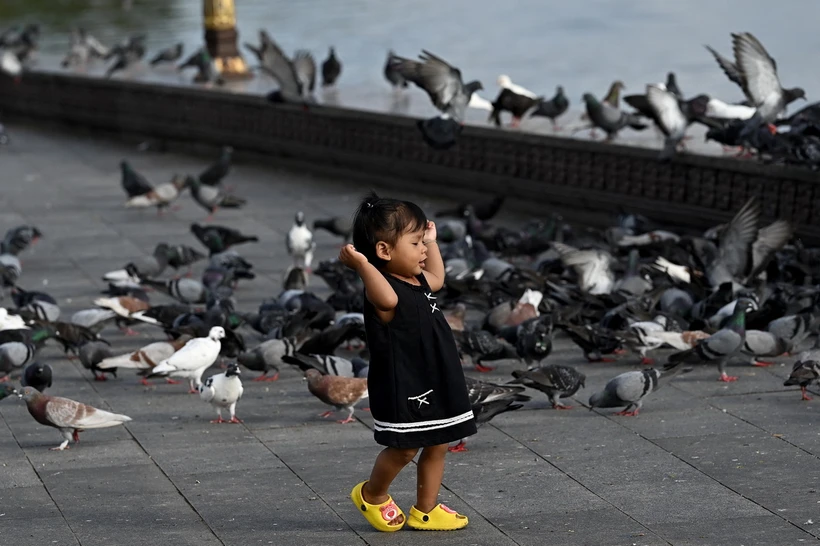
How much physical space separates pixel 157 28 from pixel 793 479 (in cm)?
2717

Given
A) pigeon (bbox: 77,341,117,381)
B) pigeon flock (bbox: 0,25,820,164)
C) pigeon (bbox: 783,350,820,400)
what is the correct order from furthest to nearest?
pigeon flock (bbox: 0,25,820,164)
pigeon (bbox: 77,341,117,381)
pigeon (bbox: 783,350,820,400)

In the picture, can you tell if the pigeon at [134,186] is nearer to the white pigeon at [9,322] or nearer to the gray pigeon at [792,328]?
the white pigeon at [9,322]

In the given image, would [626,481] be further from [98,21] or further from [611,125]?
[98,21]

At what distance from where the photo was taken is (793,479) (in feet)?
16.5

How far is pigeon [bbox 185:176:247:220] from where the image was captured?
465 inches

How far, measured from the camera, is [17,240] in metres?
9.94

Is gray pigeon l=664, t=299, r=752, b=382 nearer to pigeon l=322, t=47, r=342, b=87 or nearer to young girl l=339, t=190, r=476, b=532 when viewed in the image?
young girl l=339, t=190, r=476, b=532

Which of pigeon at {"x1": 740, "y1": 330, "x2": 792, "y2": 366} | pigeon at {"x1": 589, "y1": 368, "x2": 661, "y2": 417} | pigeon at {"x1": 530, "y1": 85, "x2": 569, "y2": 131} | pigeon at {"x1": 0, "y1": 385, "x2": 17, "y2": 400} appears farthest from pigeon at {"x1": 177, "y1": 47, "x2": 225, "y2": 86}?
pigeon at {"x1": 589, "y1": 368, "x2": 661, "y2": 417}

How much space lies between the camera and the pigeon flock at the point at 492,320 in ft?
20.0

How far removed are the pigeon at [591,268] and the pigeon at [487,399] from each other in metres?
2.68

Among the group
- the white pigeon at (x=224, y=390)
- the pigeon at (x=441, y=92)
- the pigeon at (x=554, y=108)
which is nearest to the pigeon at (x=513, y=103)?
the pigeon at (x=554, y=108)

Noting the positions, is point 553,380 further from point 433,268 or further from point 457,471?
point 433,268

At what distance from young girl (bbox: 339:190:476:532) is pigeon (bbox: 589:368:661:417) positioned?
62.1 inches

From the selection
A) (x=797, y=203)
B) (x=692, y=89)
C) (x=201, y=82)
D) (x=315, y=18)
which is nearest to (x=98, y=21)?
(x=315, y=18)
